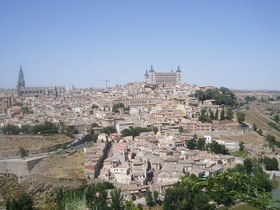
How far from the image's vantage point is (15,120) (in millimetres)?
23344

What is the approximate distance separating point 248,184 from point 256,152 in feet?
60.0

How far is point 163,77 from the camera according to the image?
45.6 m

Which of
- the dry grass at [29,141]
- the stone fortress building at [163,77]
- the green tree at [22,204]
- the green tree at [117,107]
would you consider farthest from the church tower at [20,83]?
the green tree at [22,204]

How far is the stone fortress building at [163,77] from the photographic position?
149ft

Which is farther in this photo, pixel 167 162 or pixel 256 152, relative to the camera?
pixel 256 152

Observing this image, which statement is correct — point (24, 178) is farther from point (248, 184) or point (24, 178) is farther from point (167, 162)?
point (248, 184)

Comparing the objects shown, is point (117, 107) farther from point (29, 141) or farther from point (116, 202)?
point (116, 202)

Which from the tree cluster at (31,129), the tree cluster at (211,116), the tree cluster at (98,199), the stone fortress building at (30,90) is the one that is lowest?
the tree cluster at (98,199)

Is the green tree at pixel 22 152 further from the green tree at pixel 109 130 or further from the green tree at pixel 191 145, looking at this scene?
the green tree at pixel 191 145

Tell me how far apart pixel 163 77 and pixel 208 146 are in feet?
91.2

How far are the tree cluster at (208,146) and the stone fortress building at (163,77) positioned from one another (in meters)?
26.7

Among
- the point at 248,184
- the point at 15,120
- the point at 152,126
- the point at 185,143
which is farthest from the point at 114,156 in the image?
the point at 248,184

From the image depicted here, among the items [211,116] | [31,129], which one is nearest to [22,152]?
[31,129]

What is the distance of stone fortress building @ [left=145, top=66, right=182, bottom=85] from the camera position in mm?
45406
